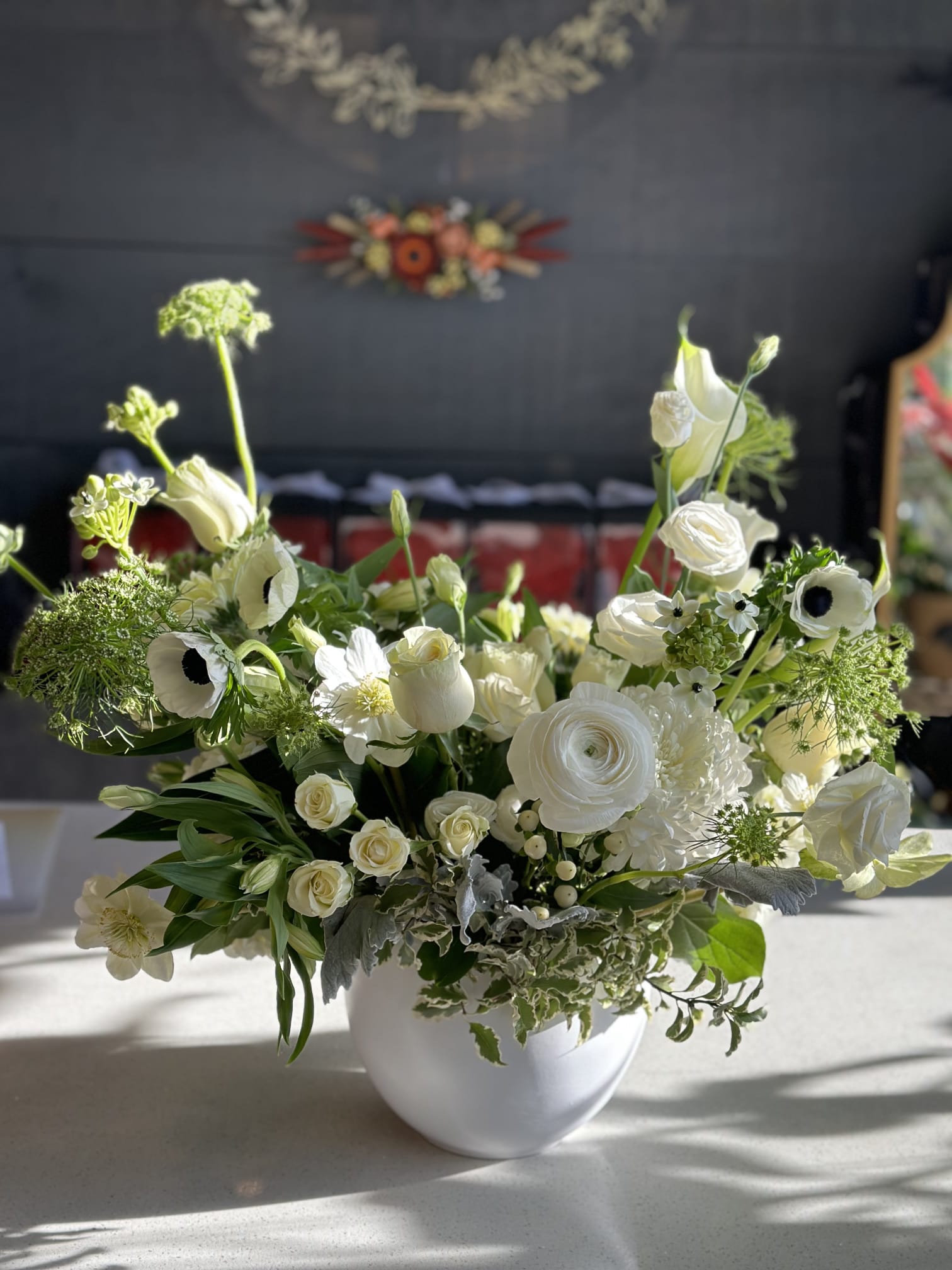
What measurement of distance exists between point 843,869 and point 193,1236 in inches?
14.9

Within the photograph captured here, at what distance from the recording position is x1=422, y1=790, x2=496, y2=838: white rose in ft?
2.00

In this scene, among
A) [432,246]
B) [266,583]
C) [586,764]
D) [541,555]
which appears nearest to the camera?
[586,764]

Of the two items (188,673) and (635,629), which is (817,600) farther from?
(188,673)

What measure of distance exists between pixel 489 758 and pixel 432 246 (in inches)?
118

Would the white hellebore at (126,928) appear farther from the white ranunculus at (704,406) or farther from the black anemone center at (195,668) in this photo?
the white ranunculus at (704,406)

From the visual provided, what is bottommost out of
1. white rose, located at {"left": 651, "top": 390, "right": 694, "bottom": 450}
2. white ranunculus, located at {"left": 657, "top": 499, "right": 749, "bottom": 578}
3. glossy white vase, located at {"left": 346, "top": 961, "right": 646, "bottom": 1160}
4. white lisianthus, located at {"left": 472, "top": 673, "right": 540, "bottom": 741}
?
glossy white vase, located at {"left": 346, "top": 961, "right": 646, "bottom": 1160}

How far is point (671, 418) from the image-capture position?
0.66 meters

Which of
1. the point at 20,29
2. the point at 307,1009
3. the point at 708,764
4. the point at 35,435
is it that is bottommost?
the point at 35,435

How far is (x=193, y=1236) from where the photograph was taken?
616mm

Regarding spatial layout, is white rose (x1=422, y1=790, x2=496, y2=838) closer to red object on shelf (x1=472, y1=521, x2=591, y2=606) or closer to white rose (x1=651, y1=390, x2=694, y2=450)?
white rose (x1=651, y1=390, x2=694, y2=450)

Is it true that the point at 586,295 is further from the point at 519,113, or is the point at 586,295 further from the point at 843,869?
the point at 843,869

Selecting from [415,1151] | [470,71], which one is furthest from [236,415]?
[470,71]

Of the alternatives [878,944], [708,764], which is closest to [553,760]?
[708,764]

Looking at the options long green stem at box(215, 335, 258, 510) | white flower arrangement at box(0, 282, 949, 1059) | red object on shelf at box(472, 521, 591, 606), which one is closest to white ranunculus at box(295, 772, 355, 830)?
white flower arrangement at box(0, 282, 949, 1059)
